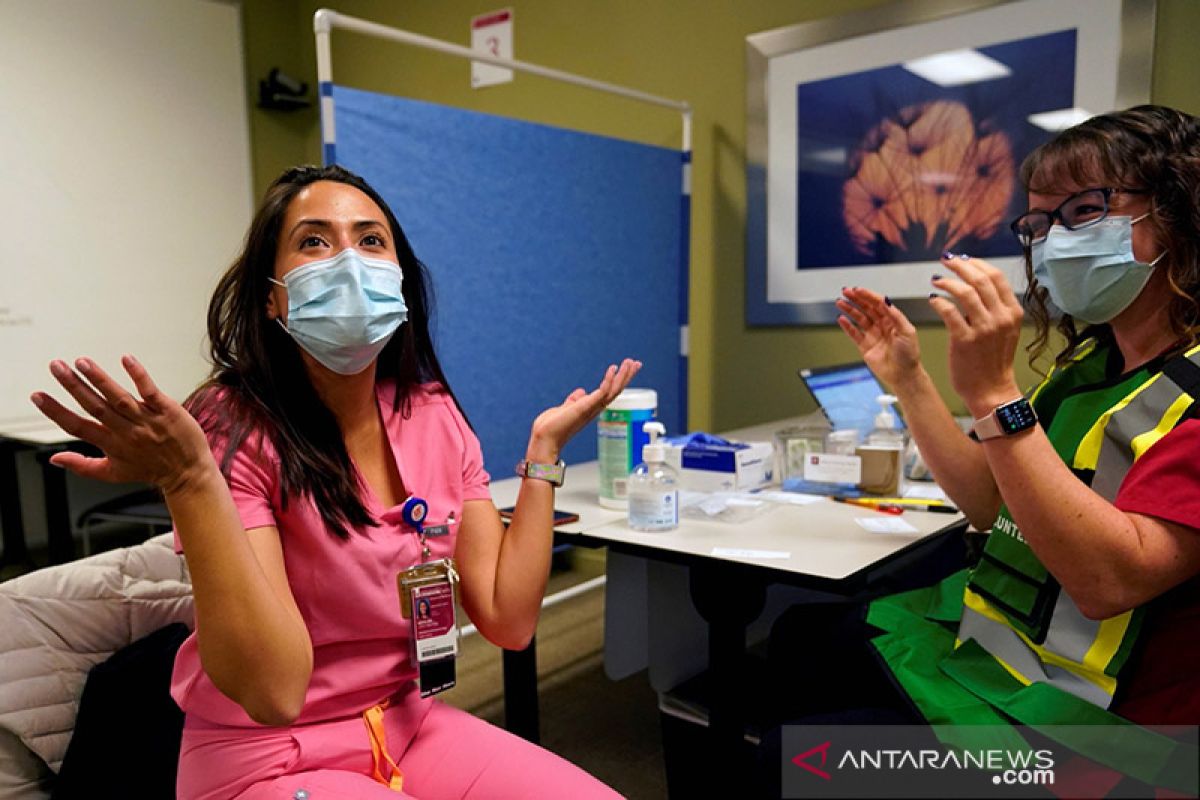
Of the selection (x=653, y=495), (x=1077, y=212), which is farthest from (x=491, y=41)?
(x=1077, y=212)

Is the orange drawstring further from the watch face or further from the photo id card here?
the watch face

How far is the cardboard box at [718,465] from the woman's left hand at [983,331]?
2.76ft

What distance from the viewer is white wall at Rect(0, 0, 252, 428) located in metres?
3.49

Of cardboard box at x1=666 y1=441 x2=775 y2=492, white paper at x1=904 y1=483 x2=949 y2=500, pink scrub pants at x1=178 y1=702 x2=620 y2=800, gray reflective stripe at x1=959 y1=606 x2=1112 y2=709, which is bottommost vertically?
pink scrub pants at x1=178 y1=702 x2=620 y2=800

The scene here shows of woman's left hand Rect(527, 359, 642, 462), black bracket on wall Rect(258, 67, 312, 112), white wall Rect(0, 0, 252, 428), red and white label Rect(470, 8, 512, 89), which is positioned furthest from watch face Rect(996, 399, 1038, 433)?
black bracket on wall Rect(258, 67, 312, 112)

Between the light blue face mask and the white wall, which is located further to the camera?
the white wall

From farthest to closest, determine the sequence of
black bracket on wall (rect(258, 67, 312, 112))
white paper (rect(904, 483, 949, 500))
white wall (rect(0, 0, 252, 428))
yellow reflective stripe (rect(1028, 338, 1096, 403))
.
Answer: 1. black bracket on wall (rect(258, 67, 312, 112))
2. white wall (rect(0, 0, 252, 428))
3. white paper (rect(904, 483, 949, 500))
4. yellow reflective stripe (rect(1028, 338, 1096, 403))

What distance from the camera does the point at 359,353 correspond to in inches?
47.0

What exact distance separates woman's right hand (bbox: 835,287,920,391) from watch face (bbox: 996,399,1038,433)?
1.55 feet

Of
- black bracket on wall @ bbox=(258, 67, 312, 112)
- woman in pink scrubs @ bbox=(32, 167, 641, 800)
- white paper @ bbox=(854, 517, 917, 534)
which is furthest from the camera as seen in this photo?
black bracket on wall @ bbox=(258, 67, 312, 112)

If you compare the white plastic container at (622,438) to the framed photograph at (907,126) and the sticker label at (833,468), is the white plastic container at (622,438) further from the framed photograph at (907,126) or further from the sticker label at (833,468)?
the framed photograph at (907,126)

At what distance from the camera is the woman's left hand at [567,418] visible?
1308 millimetres

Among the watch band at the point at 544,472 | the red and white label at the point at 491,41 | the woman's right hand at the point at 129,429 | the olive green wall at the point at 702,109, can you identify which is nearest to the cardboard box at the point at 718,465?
the watch band at the point at 544,472

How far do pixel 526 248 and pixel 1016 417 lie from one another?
1.86m
